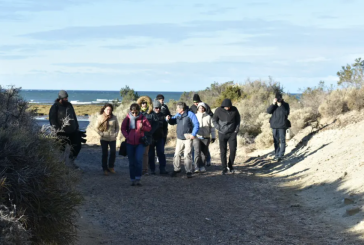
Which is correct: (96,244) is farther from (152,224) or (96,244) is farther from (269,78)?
(269,78)

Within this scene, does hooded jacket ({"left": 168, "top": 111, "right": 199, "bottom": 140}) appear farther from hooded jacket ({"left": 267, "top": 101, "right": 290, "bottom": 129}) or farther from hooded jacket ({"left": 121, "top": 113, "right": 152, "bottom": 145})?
hooded jacket ({"left": 267, "top": 101, "right": 290, "bottom": 129})

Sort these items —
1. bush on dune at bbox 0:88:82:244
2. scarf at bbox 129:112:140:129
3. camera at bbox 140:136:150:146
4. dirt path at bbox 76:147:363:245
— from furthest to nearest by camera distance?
1. scarf at bbox 129:112:140:129
2. camera at bbox 140:136:150:146
3. dirt path at bbox 76:147:363:245
4. bush on dune at bbox 0:88:82:244

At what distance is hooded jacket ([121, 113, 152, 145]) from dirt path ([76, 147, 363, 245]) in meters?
1.02

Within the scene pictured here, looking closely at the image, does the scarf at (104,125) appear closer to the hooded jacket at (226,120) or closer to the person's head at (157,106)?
the person's head at (157,106)

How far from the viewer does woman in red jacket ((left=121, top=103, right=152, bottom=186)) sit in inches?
468

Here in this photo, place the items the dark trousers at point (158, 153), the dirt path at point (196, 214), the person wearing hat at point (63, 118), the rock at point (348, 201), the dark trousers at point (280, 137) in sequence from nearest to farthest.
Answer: the dirt path at point (196, 214), the rock at point (348, 201), the person wearing hat at point (63, 118), the dark trousers at point (158, 153), the dark trousers at point (280, 137)

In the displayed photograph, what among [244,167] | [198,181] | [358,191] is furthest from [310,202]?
[244,167]

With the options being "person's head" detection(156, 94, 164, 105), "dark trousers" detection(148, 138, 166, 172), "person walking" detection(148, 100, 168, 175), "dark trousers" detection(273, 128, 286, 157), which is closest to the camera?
"person walking" detection(148, 100, 168, 175)

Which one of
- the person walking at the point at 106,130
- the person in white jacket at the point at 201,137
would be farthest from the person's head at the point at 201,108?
the person walking at the point at 106,130

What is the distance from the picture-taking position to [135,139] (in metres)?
11.9

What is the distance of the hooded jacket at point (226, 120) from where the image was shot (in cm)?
1408

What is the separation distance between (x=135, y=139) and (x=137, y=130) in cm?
20

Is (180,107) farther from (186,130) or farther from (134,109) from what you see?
(134,109)

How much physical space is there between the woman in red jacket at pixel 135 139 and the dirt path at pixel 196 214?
0.37 meters
